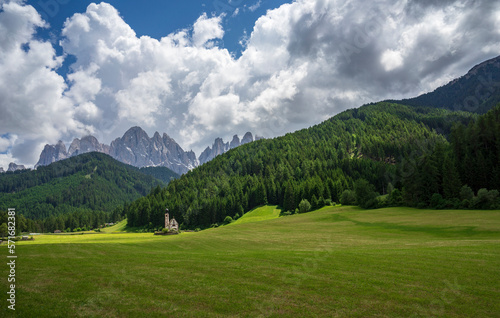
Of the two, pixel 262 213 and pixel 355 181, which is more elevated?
pixel 355 181

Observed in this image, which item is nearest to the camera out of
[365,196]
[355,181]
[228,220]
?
[365,196]

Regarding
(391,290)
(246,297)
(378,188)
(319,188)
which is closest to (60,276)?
(246,297)

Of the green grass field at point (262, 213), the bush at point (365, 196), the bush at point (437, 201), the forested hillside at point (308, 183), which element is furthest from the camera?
the green grass field at point (262, 213)

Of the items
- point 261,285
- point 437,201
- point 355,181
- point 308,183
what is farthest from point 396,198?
point 261,285

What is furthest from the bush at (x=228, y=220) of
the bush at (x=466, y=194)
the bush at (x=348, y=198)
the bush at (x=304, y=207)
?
the bush at (x=466, y=194)

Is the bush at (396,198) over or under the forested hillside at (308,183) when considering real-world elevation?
under

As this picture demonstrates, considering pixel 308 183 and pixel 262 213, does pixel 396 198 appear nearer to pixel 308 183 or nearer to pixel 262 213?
pixel 308 183

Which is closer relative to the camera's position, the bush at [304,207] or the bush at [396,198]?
the bush at [396,198]

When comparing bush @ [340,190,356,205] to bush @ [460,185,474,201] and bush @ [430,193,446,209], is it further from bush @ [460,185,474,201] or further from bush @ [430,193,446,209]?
bush @ [460,185,474,201]

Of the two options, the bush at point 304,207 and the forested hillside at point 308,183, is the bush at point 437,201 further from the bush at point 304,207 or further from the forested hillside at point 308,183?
the bush at point 304,207

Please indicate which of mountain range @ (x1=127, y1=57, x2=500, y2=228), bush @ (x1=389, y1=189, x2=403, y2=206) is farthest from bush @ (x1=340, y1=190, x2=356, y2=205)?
bush @ (x1=389, y1=189, x2=403, y2=206)

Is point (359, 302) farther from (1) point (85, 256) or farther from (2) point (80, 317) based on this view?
(1) point (85, 256)

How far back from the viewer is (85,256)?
2598 cm

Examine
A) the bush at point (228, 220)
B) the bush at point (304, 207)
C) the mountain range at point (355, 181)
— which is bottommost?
the bush at point (228, 220)
